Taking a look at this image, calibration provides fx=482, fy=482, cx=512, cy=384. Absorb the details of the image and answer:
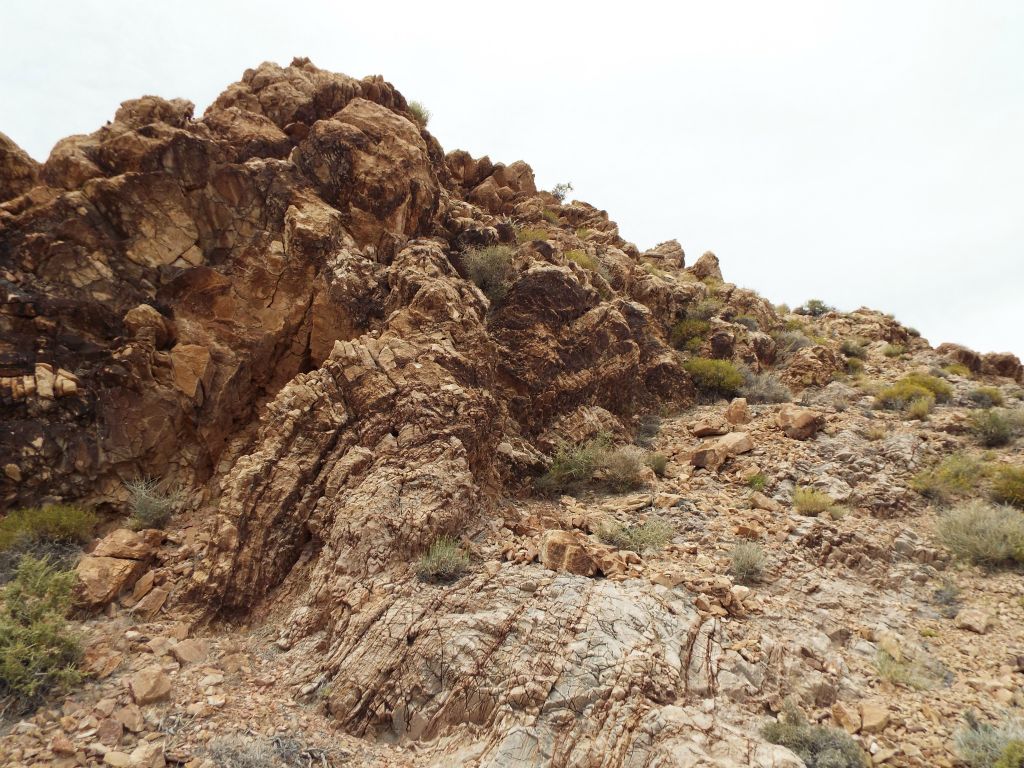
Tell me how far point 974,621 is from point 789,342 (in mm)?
10873

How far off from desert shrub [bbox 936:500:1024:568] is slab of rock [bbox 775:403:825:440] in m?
2.69

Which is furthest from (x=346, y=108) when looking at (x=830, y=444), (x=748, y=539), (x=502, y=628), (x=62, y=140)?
(x=830, y=444)

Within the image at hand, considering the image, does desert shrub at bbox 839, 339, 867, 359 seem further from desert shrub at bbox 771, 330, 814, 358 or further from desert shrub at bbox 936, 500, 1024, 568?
desert shrub at bbox 936, 500, 1024, 568

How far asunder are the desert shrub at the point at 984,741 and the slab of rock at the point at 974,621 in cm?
155

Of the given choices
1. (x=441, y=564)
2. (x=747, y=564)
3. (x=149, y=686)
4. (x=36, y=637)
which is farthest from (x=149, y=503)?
(x=747, y=564)

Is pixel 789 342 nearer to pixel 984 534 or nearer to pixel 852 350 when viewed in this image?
pixel 852 350

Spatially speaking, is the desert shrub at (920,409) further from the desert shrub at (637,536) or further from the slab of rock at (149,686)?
the slab of rock at (149,686)

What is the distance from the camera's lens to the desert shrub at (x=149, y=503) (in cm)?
677

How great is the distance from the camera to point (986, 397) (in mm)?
11016

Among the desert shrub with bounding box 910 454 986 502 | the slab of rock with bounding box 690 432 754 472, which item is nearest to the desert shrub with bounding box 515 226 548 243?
the slab of rock with bounding box 690 432 754 472

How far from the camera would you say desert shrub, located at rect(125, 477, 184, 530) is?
6766mm

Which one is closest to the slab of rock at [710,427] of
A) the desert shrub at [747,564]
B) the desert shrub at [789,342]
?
the desert shrub at [747,564]

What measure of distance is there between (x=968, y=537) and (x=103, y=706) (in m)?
10.4

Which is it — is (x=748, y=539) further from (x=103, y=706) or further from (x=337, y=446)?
(x=103, y=706)
